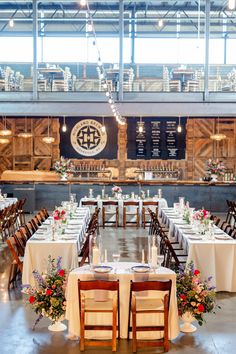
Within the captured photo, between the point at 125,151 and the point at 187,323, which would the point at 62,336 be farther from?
the point at 125,151

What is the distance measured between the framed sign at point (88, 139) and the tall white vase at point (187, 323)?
13721 millimetres

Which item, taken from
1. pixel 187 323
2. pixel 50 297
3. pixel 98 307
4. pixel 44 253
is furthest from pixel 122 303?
pixel 44 253

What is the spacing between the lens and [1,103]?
15.8m

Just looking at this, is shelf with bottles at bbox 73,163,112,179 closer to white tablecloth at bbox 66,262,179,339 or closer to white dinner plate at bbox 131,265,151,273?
white dinner plate at bbox 131,265,151,273

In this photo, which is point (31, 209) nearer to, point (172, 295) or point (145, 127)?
point (145, 127)

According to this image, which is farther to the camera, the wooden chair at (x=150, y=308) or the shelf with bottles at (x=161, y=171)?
the shelf with bottles at (x=161, y=171)

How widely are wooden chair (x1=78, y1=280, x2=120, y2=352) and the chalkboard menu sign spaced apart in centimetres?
1423

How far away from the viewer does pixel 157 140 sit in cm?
1984

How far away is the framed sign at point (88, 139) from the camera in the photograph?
64.7 feet

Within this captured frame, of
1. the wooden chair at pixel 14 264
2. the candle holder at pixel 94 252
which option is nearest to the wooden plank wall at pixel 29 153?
the wooden chair at pixel 14 264

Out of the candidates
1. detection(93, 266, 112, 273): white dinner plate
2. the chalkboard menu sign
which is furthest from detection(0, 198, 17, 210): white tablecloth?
detection(93, 266, 112, 273): white dinner plate

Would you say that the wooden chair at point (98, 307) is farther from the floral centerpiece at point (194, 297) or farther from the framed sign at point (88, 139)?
the framed sign at point (88, 139)

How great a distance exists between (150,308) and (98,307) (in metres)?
0.54

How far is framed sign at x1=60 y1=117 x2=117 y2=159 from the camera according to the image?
777 inches
